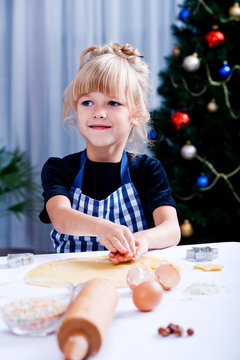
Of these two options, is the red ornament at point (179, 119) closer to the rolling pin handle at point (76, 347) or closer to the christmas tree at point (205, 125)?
the christmas tree at point (205, 125)

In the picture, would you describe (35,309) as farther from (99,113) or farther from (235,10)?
(235,10)

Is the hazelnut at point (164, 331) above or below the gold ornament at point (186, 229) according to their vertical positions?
above

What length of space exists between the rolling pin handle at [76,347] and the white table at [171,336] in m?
0.04

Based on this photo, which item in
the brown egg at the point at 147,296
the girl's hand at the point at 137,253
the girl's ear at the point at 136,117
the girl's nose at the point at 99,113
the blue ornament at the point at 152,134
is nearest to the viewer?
the brown egg at the point at 147,296

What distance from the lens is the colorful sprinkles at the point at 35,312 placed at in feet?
1.60

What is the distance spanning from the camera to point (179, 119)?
2.35 m

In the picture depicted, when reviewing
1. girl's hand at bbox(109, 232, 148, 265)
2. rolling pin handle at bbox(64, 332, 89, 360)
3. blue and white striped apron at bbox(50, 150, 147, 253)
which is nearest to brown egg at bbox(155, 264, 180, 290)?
girl's hand at bbox(109, 232, 148, 265)

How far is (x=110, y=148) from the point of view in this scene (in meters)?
1.40

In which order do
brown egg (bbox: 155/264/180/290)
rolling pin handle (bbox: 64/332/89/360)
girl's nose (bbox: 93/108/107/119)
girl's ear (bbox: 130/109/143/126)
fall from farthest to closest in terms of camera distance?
girl's ear (bbox: 130/109/143/126) → girl's nose (bbox: 93/108/107/119) → brown egg (bbox: 155/264/180/290) → rolling pin handle (bbox: 64/332/89/360)

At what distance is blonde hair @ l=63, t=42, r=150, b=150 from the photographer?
126cm

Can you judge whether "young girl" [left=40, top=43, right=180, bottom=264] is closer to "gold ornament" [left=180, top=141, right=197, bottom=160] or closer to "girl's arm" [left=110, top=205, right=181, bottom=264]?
"girl's arm" [left=110, top=205, right=181, bottom=264]

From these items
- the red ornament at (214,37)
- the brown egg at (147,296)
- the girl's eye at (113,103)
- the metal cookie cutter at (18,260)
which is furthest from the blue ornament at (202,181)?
the brown egg at (147,296)

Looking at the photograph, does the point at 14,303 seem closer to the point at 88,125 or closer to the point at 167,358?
the point at 167,358

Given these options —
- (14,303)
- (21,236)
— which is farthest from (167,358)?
(21,236)
